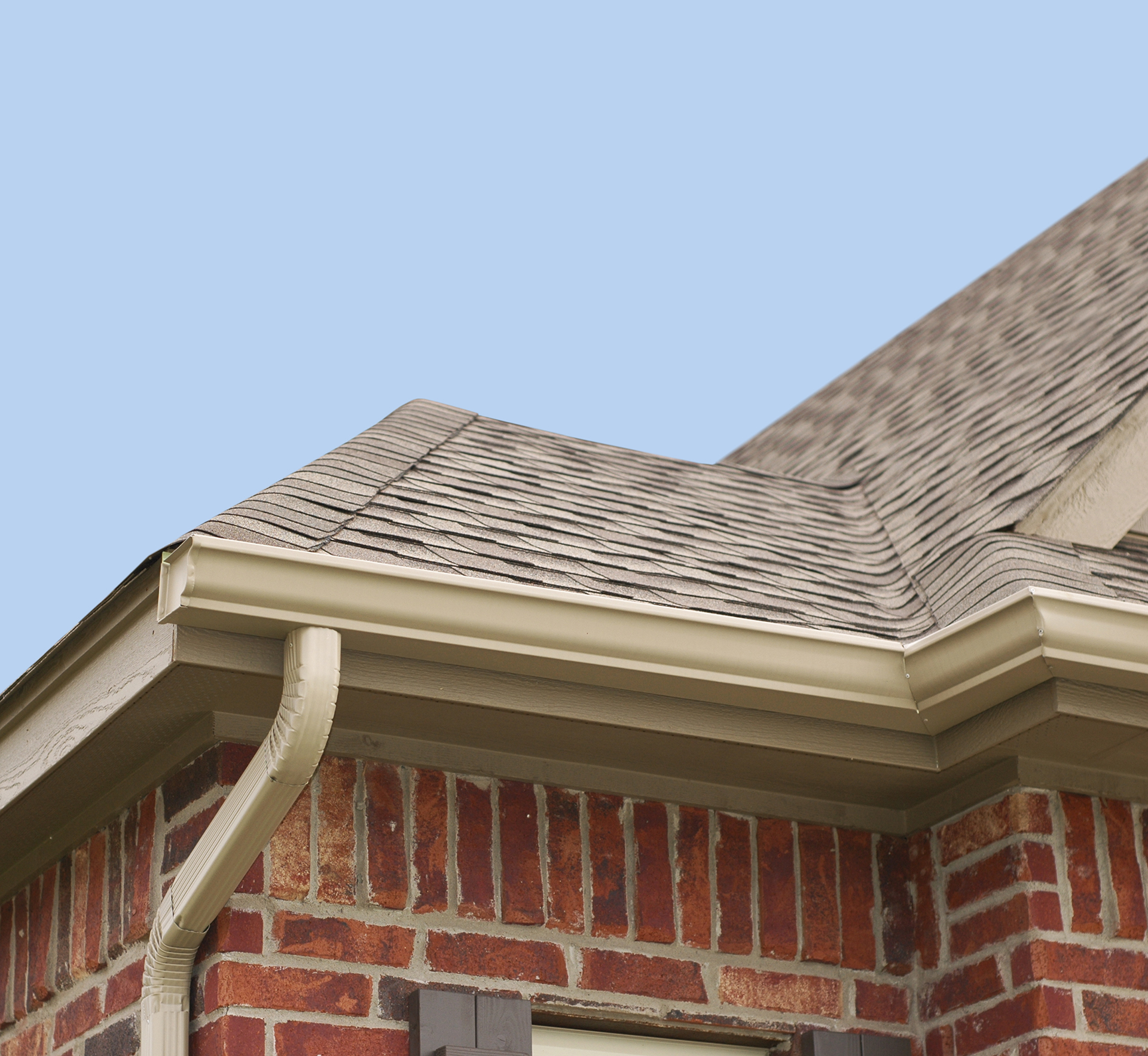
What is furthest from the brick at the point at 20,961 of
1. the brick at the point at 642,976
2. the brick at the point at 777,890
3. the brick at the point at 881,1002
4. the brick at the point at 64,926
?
the brick at the point at 881,1002

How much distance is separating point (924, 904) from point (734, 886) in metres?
0.49

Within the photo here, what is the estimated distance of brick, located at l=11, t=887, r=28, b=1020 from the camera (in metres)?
3.62

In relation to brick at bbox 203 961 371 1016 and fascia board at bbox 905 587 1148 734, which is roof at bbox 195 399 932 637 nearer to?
fascia board at bbox 905 587 1148 734

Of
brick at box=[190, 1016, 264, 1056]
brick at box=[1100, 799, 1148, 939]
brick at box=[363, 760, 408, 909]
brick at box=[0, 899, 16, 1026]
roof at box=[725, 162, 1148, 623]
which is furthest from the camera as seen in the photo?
roof at box=[725, 162, 1148, 623]

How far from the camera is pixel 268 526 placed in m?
3.05

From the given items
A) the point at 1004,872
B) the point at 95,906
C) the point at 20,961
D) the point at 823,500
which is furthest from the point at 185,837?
the point at 823,500

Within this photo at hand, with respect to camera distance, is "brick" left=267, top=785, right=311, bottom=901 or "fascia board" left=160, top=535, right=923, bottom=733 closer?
"fascia board" left=160, top=535, right=923, bottom=733

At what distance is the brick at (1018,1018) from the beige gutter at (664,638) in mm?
587

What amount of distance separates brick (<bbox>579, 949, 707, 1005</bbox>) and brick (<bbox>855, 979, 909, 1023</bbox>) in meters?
0.41

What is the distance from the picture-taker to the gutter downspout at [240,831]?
272cm

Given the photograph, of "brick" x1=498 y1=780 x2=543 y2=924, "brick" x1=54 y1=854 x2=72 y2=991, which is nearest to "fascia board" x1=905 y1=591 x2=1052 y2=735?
"brick" x1=498 y1=780 x2=543 y2=924

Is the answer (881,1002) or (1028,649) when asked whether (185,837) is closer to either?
(881,1002)

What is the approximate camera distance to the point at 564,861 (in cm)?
328

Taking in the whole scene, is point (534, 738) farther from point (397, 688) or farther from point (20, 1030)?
point (20, 1030)
